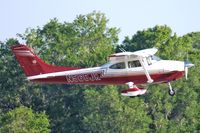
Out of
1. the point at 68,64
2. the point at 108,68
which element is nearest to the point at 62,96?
the point at 68,64

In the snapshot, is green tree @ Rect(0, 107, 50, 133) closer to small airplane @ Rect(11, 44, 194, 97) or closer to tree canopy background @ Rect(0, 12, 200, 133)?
tree canopy background @ Rect(0, 12, 200, 133)

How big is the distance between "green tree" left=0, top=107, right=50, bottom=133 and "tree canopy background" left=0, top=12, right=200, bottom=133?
144 millimetres

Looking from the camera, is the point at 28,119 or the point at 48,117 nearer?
the point at 28,119

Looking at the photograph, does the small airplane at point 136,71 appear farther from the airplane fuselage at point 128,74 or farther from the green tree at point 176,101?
the green tree at point 176,101

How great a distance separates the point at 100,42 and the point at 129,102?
18.3 m

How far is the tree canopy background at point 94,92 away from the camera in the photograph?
95.6 meters

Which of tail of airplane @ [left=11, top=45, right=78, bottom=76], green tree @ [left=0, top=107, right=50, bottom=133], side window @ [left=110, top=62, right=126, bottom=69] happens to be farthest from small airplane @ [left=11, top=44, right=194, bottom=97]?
green tree @ [left=0, top=107, right=50, bottom=133]

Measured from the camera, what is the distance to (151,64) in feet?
216

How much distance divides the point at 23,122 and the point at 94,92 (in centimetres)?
706

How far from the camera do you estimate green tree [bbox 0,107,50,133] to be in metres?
92.7

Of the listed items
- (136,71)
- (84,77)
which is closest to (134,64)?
(136,71)

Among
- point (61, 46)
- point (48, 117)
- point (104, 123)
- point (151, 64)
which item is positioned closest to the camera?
point (151, 64)

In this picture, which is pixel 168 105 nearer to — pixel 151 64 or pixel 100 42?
pixel 100 42

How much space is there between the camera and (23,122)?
310 ft
